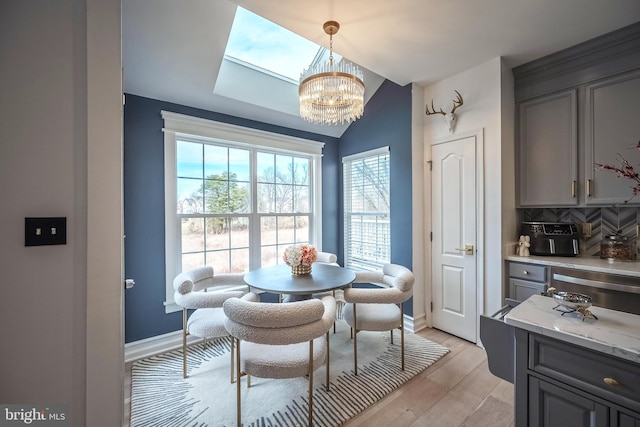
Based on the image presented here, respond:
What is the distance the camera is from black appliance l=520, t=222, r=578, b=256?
225 cm

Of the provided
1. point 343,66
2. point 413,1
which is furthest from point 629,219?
point 343,66

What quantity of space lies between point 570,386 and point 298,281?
A: 159 cm

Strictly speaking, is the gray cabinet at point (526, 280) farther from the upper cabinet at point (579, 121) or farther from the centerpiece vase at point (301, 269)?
the centerpiece vase at point (301, 269)

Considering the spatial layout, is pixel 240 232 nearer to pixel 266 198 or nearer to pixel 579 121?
pixel 266 198

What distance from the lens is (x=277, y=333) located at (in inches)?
55.1

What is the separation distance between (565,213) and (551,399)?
2266 millimetres

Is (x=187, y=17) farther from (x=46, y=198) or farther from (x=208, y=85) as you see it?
(x=46, y=198)

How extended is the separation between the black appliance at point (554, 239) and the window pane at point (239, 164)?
3.00 m

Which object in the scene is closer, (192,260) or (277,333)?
(277,333)

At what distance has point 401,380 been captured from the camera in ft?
6.66

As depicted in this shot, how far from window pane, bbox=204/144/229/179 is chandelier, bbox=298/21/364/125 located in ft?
4.10

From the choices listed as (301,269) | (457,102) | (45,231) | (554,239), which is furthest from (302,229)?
(45,231)

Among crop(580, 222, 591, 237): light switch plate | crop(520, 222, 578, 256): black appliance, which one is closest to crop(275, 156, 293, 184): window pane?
crop(520, 222, 578, 256): black appliance

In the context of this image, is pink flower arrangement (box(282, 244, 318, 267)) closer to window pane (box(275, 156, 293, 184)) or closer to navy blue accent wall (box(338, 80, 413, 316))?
navy blue accent wall (box(338, 80, 413, 316))
